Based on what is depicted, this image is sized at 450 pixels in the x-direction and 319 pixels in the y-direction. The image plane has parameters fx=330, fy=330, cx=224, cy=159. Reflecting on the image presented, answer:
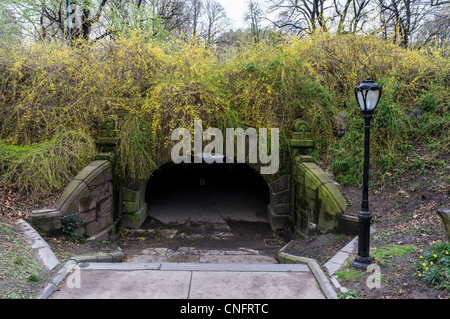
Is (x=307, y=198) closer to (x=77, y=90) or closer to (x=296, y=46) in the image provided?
(x=296, y=46)

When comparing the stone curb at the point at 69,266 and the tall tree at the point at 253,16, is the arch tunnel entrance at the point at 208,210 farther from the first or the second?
the tall tree at the point at 253,16

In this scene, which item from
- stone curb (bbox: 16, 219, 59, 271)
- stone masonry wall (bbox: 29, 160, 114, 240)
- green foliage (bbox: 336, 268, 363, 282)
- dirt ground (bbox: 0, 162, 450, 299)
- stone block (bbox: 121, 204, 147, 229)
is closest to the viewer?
dirt ground (bbox: 0, 162, 450, 299)

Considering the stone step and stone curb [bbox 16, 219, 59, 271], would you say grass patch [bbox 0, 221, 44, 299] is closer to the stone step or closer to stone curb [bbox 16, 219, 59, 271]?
stone curb [bbox 16, 219, 59, 271]

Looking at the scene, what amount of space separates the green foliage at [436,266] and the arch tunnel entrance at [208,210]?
14.2 ft

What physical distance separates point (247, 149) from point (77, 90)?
192 inches

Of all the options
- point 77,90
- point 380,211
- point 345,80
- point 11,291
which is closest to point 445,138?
point 380,211

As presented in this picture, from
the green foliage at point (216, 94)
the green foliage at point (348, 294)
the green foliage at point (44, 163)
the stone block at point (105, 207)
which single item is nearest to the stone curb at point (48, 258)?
the green foliage at point (44, 163)

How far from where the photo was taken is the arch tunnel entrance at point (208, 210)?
30.2 ft

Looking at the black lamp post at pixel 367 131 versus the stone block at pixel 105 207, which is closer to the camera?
the black lamp post at pixel 367 131

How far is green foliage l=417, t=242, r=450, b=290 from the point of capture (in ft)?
12.9

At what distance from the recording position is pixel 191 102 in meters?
8.71

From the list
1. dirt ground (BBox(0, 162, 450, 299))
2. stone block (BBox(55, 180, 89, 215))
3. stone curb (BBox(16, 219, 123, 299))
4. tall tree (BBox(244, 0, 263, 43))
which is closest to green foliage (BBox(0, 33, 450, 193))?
stone block (BBox(55, 180, 89, 215))

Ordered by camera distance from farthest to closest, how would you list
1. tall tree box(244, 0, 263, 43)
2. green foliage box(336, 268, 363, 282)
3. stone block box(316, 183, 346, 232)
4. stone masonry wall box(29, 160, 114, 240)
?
tall tree box(244, 0, 263, 43) → stone block box(316, 183, 346, 232) → stone masonry wall box(29, 160, 114, 240) → green foliage box(336, 268, 363, 282)

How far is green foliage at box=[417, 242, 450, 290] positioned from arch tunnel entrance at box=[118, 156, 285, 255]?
434 centimetres
